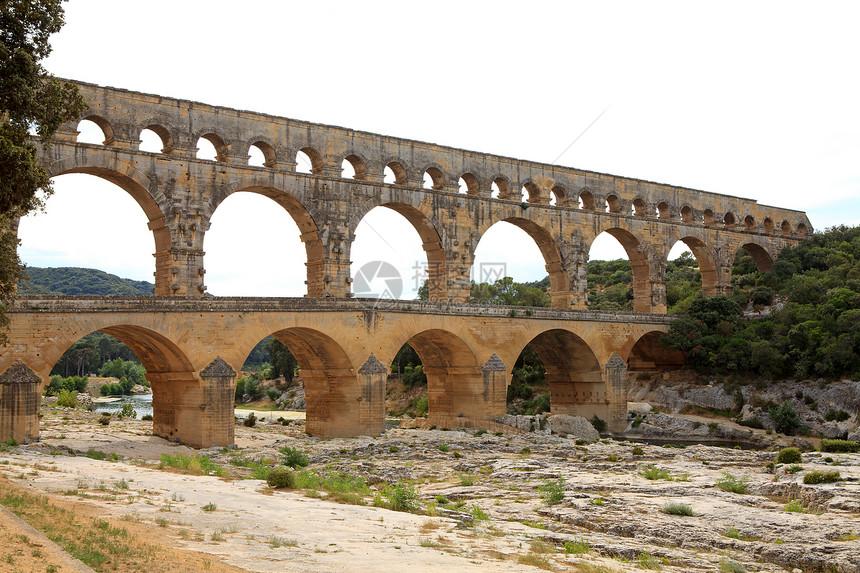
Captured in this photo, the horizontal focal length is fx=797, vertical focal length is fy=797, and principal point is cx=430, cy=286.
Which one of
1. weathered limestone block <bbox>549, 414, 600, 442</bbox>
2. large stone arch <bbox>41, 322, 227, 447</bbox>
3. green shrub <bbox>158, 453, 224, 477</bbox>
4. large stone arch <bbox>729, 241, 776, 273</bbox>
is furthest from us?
large stone arch <bbox>729, 241, 776, 273</bbox>

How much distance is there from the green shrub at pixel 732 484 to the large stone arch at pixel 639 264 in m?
25.2

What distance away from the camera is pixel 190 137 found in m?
31.8

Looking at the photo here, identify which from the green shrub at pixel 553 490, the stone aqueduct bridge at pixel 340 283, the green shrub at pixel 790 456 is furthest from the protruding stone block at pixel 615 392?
the green shrub at pixel 553 490

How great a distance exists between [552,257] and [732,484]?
24.7m

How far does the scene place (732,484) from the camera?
19859 mm

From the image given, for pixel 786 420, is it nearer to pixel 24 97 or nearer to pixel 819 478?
pixel 819 478

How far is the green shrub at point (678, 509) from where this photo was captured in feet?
54.5

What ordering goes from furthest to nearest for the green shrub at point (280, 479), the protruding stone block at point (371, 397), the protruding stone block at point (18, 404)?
the protruding stone block at point (371, 397), the protruding stone block at point (18, 404), the green shrub at point (280, 479)

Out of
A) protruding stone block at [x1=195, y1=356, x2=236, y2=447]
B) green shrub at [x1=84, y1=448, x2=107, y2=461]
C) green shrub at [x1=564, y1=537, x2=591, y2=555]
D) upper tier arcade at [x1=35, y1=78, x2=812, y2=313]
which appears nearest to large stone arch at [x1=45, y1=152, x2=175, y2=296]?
upper tier arcade at [x1=35, y1=78, x2=812, y2=313]

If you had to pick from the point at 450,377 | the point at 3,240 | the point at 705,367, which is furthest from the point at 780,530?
the point at 705,367

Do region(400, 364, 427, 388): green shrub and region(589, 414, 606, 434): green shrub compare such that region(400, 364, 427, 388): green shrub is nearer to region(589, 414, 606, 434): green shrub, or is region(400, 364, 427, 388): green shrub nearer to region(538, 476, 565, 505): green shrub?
region(589, 414, 606, 434): green shrub

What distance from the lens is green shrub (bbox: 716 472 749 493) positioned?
19.6 meters

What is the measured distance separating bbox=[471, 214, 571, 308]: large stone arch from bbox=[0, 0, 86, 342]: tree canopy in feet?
90.8

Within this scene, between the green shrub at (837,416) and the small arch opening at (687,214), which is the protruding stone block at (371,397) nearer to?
the green shrub at (837,416)
